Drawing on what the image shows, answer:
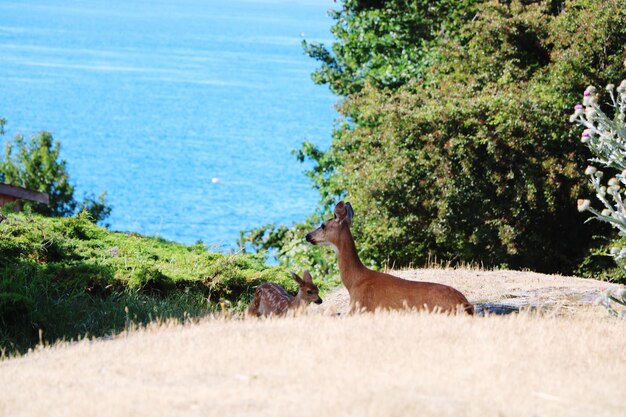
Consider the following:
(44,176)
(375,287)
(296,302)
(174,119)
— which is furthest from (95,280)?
(174,119)

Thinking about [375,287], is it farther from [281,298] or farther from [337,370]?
[337,370]

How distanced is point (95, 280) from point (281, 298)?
361 cm

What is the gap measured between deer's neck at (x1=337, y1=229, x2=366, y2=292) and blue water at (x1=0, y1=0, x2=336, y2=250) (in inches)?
270

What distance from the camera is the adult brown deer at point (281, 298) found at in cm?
1170

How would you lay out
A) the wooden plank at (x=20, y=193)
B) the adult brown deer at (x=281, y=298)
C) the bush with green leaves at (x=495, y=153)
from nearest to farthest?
1. the adult brown deer at (x=281, y=298)
2. the bush with green leaves at (x=495, y=153)
3. the wooden plank at (x=20, y=193)

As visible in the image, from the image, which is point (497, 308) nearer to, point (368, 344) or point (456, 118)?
point (368, 344)

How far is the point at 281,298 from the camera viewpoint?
12.0m

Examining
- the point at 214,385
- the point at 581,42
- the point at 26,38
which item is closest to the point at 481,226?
the point at 581,42

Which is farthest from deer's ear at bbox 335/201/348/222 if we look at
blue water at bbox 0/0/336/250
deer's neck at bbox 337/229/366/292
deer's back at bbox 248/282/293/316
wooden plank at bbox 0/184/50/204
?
wooden plank at bbox 0/184/50/204

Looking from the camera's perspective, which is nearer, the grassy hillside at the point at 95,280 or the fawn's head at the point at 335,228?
the fawn's head at the point at 335,228

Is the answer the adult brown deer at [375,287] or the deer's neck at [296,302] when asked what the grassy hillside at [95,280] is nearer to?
the deer's neck at [296,302]

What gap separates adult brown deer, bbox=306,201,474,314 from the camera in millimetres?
10195

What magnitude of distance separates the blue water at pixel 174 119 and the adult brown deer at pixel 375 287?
6723 mm

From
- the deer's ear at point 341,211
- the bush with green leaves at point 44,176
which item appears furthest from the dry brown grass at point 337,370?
the bush with green leaves at point 44,176
